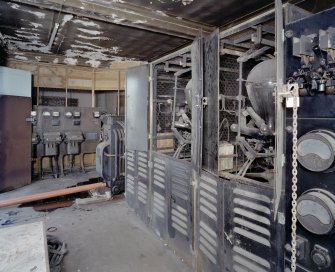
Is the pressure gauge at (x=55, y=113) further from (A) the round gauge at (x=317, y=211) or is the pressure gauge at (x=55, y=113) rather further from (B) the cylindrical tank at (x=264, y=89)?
(A) the round gauge at (x=317, y=211)

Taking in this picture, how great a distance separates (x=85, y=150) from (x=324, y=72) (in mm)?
6071

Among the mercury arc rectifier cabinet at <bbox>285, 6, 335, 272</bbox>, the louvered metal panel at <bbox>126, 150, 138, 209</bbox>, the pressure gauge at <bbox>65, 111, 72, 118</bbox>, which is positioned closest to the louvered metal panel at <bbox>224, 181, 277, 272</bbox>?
the mercury arc rectifier cabinet at <bbox>285, 6, 335, 272</bbox>

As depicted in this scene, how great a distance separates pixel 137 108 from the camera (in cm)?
359

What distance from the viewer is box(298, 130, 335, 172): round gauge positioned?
1.13m

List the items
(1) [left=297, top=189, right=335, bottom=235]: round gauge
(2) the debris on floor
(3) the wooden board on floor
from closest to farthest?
(1) [left=297, top=189, right=335, bottom=235]: round gauge → (3) the wooden board on floor → (2) the debris on floor

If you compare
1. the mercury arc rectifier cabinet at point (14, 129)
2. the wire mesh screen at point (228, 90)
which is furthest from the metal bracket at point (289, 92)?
the mercury arc rectifier cabinet at point (14, 129)

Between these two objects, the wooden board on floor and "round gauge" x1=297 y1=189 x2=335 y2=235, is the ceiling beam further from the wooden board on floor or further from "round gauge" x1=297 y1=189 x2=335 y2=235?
"round gauge" x1=297 y1=189 x2=335 y2=235

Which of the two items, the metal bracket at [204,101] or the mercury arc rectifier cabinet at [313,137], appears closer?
the mercury arc rectifier cabinet at [313,137]

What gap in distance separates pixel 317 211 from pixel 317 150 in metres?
0.29

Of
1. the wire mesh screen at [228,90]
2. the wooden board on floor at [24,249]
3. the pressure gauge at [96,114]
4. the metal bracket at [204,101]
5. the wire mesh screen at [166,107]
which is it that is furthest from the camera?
the pressure gauge at [96,114]

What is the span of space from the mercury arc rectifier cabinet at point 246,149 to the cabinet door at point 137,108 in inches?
0.6

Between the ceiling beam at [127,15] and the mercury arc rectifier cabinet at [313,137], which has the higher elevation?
the ceiling beam at [127,15]

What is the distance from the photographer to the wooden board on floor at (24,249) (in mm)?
1774

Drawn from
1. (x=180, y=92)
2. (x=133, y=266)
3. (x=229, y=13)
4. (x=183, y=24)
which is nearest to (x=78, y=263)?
(x=133, y=266)
